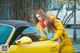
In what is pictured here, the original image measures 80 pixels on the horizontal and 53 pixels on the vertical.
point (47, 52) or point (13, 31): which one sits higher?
point (13, 31)

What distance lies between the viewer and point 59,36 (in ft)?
24.8

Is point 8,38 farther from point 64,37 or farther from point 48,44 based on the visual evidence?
point 64,37

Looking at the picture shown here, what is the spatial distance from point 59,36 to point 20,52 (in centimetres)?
164

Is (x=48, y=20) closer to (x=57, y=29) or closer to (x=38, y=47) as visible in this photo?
(x=57, y=29)

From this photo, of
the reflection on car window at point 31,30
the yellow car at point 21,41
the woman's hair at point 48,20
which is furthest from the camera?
the woman's hair at point 48,20

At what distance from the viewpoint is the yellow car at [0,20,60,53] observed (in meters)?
6.01

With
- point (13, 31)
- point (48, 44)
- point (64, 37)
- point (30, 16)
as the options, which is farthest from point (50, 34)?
point (30, 16)

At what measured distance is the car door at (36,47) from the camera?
607 cm

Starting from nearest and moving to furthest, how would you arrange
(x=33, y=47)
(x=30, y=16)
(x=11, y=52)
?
(x=11, y=52) < (x=33, y=47) < (x=30, y=16)

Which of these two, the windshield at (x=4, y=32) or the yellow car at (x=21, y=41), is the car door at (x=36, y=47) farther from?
the windshield at (x=4, y=32)

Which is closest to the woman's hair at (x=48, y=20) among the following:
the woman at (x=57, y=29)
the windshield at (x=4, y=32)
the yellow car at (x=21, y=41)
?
the woman at (x=57, y=29)

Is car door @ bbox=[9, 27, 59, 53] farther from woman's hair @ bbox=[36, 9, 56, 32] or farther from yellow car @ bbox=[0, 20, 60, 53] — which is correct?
woman's hair @ bbox=[36, 9, 56, 32]

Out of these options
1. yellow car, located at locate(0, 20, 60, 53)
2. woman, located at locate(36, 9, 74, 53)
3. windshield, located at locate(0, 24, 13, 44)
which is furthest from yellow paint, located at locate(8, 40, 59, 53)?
woman, located at locate(36, 9, 74, 53)

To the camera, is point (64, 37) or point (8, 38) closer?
point (8, 38)
